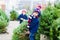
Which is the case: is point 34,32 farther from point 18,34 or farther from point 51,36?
point 51,36

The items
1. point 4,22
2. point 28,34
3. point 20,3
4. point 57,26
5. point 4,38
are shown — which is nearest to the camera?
point 57,26

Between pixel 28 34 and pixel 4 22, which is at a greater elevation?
pixel 28 34

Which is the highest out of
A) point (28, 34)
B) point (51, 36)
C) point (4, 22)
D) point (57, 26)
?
point (57, 26)

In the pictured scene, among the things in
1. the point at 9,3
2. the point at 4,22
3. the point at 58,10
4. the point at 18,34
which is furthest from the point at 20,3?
the point at 58,10

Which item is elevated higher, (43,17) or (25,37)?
(43,17)

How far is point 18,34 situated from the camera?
7637 mm

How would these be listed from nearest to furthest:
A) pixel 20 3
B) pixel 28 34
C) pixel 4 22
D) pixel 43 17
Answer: pixel 43 17
pixel 28 34
pixel 4 22
pixel 20 3

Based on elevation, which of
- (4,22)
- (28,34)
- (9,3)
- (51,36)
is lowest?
(9,3)

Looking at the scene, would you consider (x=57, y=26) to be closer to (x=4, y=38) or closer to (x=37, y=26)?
(x=37, y=26)

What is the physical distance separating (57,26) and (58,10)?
0.85 meters

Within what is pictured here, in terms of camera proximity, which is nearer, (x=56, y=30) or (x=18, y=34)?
(x=56, y=30)

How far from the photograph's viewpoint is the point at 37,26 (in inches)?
269

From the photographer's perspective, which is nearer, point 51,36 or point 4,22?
point 51,36

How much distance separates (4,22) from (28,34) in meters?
4.17
